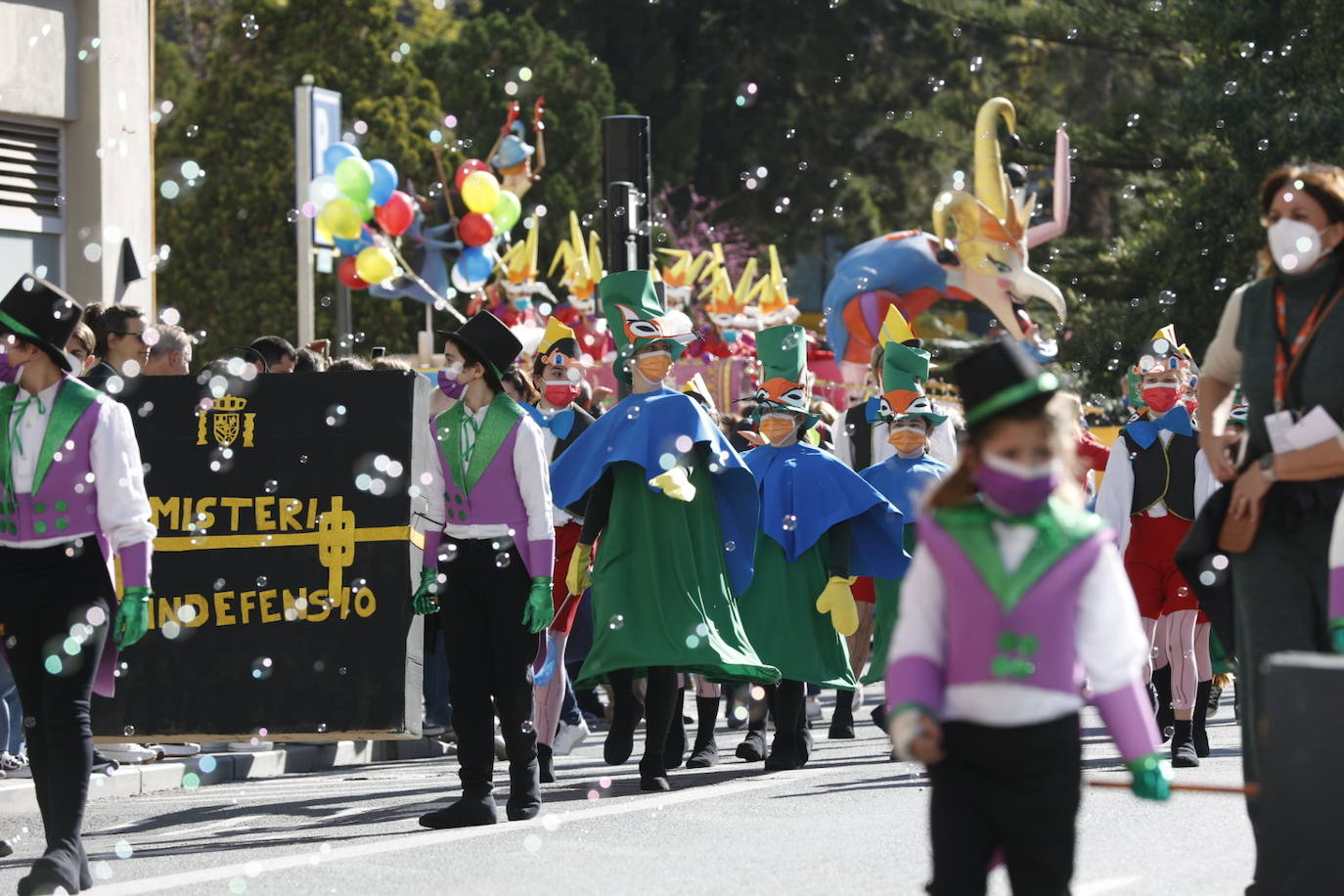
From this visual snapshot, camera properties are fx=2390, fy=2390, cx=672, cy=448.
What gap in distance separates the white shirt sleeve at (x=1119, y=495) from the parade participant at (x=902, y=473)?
0.83m

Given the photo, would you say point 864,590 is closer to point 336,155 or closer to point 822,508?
point 822,508

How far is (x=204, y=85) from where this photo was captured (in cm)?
3925

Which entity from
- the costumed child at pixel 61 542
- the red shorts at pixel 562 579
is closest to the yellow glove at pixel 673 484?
the red shorts at pixel 562 579

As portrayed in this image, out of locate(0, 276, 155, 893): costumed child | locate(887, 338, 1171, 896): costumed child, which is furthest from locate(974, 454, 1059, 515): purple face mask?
locate(0, 276, 155, 893): costumed child

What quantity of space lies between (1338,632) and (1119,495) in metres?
5.45

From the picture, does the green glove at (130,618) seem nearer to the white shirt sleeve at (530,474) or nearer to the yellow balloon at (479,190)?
the white shirt sleeve at (530,474)

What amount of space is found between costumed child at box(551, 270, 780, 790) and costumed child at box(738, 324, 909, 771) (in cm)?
56

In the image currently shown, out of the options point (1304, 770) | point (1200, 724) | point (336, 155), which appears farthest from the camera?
point (336, 155)

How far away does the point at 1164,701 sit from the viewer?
11516 millimetres

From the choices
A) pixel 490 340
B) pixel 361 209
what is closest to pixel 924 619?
pixel 490 340

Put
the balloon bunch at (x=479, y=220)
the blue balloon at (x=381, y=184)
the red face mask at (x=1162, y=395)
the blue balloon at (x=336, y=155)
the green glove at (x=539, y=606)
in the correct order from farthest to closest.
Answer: the balloon bunch at (x=479, y=220)
the blue balloon at (x=336, y=155)
the blue balloon at (x=381, y=184)
the red face mask at (x=1162, y=395)
the green glove at (x=539, y=606)

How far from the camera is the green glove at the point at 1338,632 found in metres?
5.68

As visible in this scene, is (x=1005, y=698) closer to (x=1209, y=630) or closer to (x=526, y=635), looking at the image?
(x=526, y=635)

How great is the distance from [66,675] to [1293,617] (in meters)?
3.59
